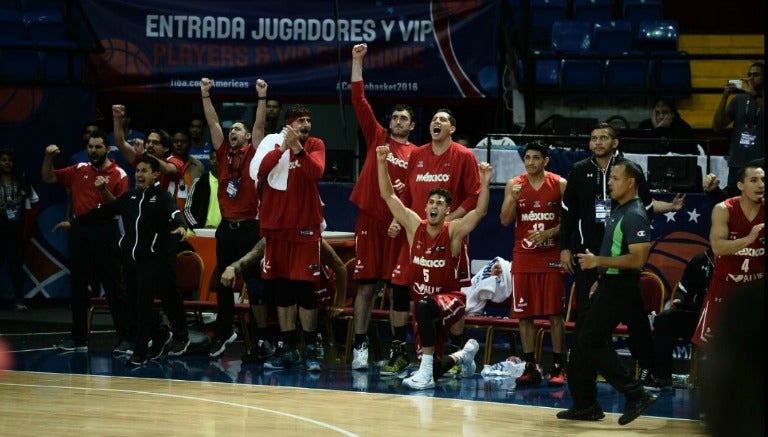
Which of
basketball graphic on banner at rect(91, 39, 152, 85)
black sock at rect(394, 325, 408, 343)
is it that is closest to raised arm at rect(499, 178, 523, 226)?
black sock at rect(394, 325, 408, 343)

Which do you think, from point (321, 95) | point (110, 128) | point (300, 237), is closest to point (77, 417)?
point (300, 237)

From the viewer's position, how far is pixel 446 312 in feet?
31.2

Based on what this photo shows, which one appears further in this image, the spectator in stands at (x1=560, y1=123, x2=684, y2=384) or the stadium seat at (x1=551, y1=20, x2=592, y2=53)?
the stadium seat at (x1=551, y1=20, x2=592, y2=53)

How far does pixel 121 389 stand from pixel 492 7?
6.40m

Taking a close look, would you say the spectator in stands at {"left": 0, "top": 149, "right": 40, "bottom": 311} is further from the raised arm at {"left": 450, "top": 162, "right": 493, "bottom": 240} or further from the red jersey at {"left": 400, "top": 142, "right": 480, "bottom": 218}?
the raised arm at {"left": 450, "top": 162, "right": 493, "bottom": 240}

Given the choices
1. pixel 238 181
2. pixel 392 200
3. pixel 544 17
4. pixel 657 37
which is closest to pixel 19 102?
pixel 238 181

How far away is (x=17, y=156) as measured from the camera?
1431 centimetres

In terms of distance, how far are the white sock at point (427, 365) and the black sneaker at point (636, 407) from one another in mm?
2018

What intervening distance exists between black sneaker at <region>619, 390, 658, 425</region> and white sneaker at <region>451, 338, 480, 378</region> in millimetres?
2201

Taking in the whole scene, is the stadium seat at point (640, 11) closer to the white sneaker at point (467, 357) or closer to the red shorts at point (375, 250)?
the red shorts at point (375, 250)

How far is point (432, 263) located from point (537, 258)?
85cm

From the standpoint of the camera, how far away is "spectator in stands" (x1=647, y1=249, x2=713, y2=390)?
A: 31.3 feet

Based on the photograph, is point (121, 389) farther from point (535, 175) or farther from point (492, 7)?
point (492, 7)

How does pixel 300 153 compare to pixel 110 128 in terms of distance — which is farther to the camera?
pixel 110 128
